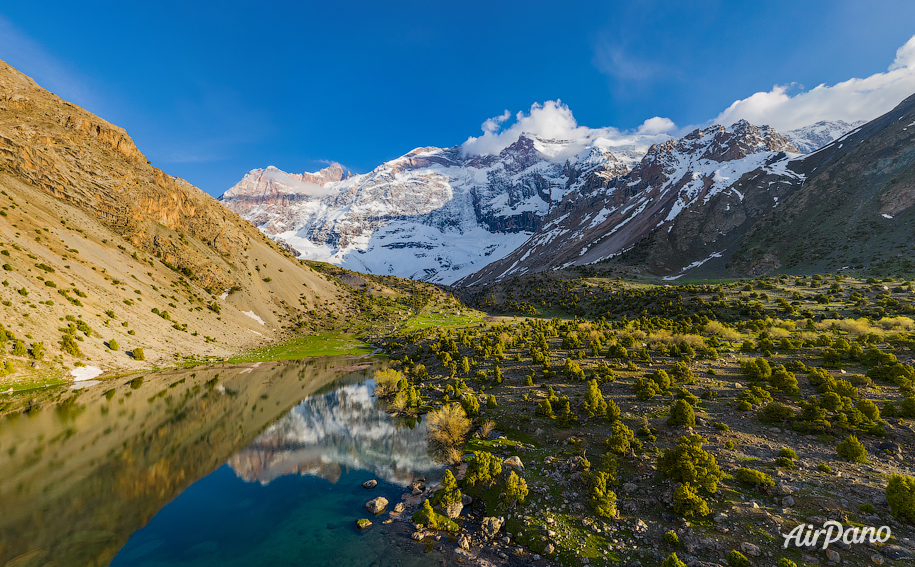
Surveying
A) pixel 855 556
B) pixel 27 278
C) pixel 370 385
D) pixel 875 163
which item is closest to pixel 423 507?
pixel 855 556

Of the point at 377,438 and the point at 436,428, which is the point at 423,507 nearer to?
the point at 436,428

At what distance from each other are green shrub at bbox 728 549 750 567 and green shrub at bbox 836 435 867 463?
39.4 ft

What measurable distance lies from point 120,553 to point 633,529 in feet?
104

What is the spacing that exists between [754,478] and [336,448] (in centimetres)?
3662

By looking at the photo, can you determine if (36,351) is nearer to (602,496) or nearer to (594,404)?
(602,496)

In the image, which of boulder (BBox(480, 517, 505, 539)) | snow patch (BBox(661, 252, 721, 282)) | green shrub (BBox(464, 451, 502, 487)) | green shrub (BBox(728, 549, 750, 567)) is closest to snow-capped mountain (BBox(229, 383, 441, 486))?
green shrub (BBox(464, 451, 502, 487))

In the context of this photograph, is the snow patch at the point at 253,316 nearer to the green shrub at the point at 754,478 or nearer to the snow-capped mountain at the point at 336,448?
the snow-capped mountain at the point at 336,448

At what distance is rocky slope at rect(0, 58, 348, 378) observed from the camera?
53.5 meters

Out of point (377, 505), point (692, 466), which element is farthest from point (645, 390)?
point (377, 505)

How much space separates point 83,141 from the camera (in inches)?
3329

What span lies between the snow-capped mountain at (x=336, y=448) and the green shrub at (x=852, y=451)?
29.0m

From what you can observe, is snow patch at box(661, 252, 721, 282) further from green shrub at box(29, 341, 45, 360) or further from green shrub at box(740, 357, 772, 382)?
green shrub at box(29, 341, 45, 360)

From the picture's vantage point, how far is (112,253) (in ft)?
243

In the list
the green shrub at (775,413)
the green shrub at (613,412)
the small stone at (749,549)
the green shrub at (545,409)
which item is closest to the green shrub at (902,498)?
the small stone at (749,549)
